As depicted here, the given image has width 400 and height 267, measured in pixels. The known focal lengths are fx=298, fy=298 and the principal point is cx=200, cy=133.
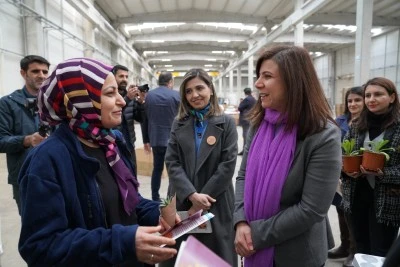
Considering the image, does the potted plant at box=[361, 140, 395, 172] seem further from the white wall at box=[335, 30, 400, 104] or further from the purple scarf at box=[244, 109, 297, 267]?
the white wall at box=[335, 30, 400, 104]

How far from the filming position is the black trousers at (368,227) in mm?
1916

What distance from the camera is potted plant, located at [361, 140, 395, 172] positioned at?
184cm

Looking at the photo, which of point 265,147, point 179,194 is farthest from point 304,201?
point 179,194

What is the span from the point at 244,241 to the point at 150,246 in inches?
19.7

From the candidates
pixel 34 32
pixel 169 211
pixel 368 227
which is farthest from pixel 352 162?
pixel 34 32

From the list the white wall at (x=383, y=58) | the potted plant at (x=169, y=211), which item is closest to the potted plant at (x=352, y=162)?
the potted plant at (x=169, y=211)

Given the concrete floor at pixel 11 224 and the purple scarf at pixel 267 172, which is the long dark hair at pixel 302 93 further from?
the concrete floor at pixel 11 224

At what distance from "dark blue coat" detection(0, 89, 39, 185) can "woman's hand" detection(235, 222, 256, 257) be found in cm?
169

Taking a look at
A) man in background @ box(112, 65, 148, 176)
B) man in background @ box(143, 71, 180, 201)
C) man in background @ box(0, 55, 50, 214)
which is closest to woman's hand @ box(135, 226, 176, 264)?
man in background @ box(0, 55, 50, 214)

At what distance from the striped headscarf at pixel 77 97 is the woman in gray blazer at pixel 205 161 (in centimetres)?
85

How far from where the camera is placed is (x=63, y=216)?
94 centimetres

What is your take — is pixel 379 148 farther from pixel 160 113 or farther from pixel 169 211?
pixel 160 113

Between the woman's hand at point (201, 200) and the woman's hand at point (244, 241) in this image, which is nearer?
the woman's hand at point (244, 241)

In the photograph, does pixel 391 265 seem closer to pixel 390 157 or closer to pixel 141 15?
pixel 390 157
